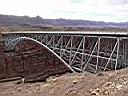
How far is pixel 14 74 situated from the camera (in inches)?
2341

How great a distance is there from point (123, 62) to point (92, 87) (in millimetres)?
6353

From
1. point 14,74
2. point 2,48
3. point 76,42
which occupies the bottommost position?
point 14,74

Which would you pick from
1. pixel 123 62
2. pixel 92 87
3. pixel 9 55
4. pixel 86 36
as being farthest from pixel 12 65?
pixel 92 87

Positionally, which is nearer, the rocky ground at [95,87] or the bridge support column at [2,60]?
the rocky ground at [95,87]

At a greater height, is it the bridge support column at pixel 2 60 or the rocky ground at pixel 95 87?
the rocky ground at pixel 95 87

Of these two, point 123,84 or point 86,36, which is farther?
point 86,36

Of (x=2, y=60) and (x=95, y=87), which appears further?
(x=2, y=60)

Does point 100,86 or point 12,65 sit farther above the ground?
point 100,86

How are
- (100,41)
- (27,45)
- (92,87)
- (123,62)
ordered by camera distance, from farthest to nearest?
(27,45), (100,41), (123,62), (92,87)

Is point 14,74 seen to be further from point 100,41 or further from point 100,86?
point 100,86

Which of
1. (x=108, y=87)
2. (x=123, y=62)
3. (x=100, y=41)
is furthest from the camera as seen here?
(x=100, y=41)

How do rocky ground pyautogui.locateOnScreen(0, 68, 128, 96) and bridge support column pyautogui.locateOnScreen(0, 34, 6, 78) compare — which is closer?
rocky ground pyautogui.locateOnScreen(0, 68, 128, 96)

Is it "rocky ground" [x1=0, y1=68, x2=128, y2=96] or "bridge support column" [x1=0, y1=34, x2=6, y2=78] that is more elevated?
"rocky ground" [x1=0, y1=68, x2=128, y2=96]

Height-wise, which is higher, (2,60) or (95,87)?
(95,87)
